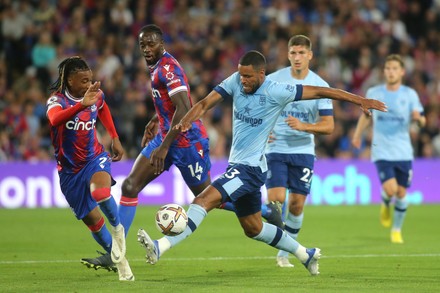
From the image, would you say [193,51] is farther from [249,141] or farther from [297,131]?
[249,141]

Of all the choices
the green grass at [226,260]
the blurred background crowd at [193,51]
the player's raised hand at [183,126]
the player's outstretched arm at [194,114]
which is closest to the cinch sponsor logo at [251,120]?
the player's outstretched arm at [194,114]

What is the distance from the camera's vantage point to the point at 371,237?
13859 mm

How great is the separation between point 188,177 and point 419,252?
3437 mm

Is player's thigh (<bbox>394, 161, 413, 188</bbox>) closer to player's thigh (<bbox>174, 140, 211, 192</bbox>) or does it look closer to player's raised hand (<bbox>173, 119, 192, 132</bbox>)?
player's thigh (<bbox>174, 140, 211, 192</bbox>)

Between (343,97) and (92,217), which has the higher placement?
(343,97)

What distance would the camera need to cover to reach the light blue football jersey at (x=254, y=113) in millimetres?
9023

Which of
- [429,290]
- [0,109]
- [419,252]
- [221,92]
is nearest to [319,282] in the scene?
[429,290]

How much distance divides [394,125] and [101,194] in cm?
620

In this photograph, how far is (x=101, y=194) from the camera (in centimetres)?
905

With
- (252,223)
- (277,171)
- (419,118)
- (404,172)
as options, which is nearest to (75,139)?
(252,223)

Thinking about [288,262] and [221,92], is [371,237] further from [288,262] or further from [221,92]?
[221,92]

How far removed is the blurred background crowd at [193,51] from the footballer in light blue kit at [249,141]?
Result: 10.3 m

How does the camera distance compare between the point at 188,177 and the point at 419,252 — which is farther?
the point at 419,252

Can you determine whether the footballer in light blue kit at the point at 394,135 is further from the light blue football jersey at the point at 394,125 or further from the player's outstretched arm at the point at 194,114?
the player's outstretched arm at the point at 194,114
